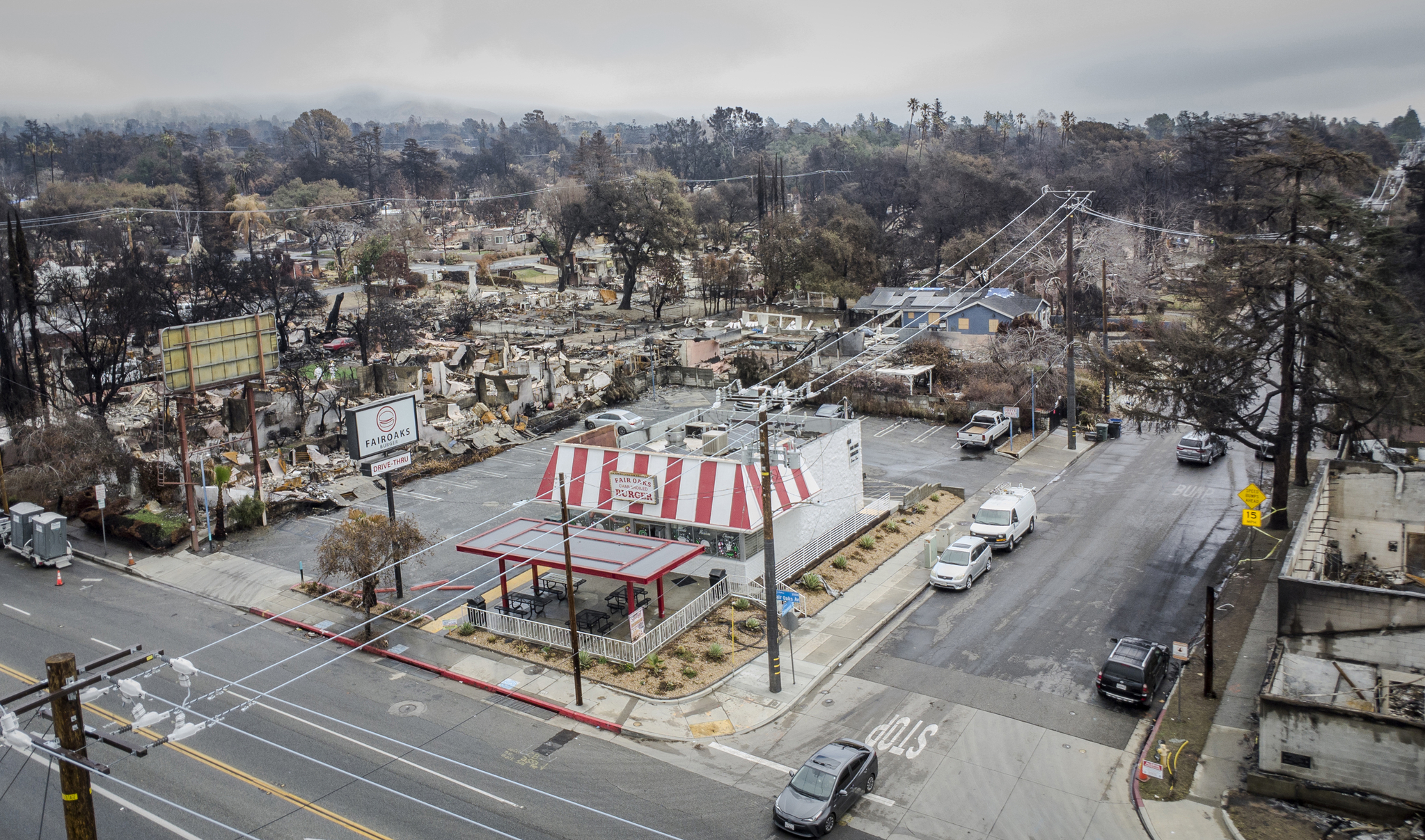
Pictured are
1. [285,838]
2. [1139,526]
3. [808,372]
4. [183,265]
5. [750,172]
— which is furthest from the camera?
[750,172]

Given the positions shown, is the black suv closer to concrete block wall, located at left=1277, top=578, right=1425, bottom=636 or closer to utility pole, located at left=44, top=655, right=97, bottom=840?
concrete block wall, located at left=1277, top=578, right=1425, bottom=636

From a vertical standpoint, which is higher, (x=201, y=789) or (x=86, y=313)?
(x=86, y=313)

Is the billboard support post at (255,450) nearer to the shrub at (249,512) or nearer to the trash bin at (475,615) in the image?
the shrub at (249,512)

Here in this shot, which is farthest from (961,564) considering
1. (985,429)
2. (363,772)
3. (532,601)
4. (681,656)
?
(363,772)

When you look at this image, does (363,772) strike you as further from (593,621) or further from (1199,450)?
(1199,450)

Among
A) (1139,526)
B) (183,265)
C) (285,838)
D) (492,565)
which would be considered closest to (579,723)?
(285,838)

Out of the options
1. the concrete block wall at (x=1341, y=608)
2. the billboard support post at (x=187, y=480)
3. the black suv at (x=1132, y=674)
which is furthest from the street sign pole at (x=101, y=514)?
the concrete block wall at (x=1341, y=608)

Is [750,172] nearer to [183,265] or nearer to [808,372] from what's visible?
[183,265]
